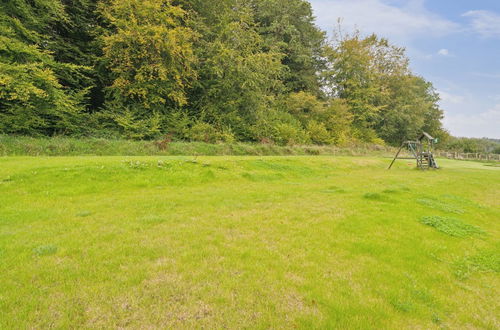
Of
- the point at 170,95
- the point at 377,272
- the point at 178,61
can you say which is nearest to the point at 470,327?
the point at 377,272

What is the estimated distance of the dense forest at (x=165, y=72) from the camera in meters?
14.5

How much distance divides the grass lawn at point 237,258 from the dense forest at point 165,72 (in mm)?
9077

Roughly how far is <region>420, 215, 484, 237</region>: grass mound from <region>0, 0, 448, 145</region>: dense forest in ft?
54.2

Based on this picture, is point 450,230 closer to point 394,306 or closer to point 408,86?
point 394,306

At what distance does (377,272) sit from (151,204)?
17.4 ft

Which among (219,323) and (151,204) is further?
(151,204)

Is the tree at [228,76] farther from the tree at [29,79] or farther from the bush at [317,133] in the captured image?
the tree at [29,79]

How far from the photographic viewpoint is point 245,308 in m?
2.86

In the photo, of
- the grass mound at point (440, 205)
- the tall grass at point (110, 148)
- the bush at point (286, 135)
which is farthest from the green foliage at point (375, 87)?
the grass mound at point (440, 205)

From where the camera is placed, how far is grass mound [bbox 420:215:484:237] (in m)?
5.59

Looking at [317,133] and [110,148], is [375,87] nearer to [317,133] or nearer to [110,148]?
[317,133]

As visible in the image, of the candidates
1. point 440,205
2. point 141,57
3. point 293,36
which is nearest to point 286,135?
point 141,57

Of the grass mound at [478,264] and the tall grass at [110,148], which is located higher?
the tall grass at [110,148]

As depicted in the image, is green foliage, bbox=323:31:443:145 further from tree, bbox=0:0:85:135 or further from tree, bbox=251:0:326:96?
tree, bbox=0:0:85:135
